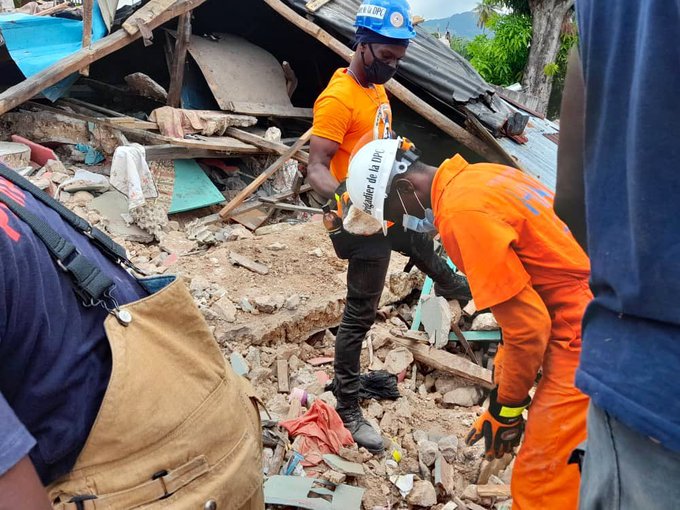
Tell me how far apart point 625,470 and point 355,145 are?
9.14 feet

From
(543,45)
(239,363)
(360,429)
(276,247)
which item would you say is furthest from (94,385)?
(543,45)

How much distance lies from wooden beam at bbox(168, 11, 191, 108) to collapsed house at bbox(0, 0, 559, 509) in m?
0.03

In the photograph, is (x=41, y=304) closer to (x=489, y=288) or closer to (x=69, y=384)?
(x=69, y=384)

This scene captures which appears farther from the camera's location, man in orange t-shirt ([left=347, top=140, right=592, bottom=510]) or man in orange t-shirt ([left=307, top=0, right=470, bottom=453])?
man in orange t-shirt ([left=307, top=0, right=470, bottom=453])

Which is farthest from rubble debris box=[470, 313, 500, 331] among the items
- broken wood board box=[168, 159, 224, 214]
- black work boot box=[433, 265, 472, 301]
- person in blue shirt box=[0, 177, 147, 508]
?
broken wood board box=[168, 159, 224, 214]

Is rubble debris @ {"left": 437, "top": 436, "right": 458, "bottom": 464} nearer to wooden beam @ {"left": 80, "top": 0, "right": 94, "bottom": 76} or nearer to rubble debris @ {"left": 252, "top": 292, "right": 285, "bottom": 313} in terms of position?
rubble debris @ {"left": 252, "top": 292, "right": 285, "bottom": 313}

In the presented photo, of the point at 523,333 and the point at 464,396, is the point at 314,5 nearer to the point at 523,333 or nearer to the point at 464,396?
the point at 464,396

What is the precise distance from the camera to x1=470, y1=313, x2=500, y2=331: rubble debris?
15.8ft

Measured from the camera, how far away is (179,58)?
7914 millimetres

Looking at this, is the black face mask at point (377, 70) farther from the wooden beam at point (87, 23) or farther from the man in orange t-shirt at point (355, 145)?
the wooden beam at point (87, 23)

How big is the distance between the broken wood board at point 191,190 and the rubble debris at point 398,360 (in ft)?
13.6

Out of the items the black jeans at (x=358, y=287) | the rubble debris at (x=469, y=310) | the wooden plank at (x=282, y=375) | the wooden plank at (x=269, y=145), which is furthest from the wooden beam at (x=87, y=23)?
the rubble debris at (x=469, y=310)

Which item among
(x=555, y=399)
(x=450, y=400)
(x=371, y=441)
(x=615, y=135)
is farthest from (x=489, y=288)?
(x=450, y=400)

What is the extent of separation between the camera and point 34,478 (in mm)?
1003
